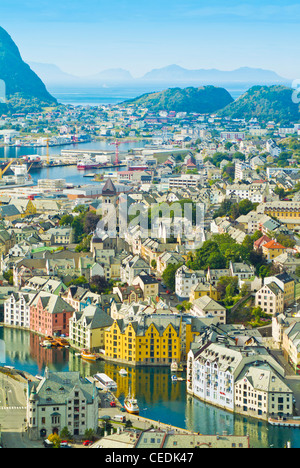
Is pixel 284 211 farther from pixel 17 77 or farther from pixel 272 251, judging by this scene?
pixel 17 77

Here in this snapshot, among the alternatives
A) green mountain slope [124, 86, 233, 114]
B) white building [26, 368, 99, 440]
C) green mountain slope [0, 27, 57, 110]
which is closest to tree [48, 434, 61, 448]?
white building [26, 368, 99, 440]

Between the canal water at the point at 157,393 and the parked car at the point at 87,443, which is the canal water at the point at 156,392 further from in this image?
the parked car at the point at 87,443

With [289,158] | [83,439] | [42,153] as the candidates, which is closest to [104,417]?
[83,439]

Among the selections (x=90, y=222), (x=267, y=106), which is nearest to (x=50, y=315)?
(x=90, y=222)

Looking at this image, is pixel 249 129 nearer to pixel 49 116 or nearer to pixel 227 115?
pixel 227 115

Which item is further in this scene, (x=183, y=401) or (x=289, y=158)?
(x=289, y=158)

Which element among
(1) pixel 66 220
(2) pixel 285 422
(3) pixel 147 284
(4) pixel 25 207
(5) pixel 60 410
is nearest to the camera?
(5) pixel 60 410
